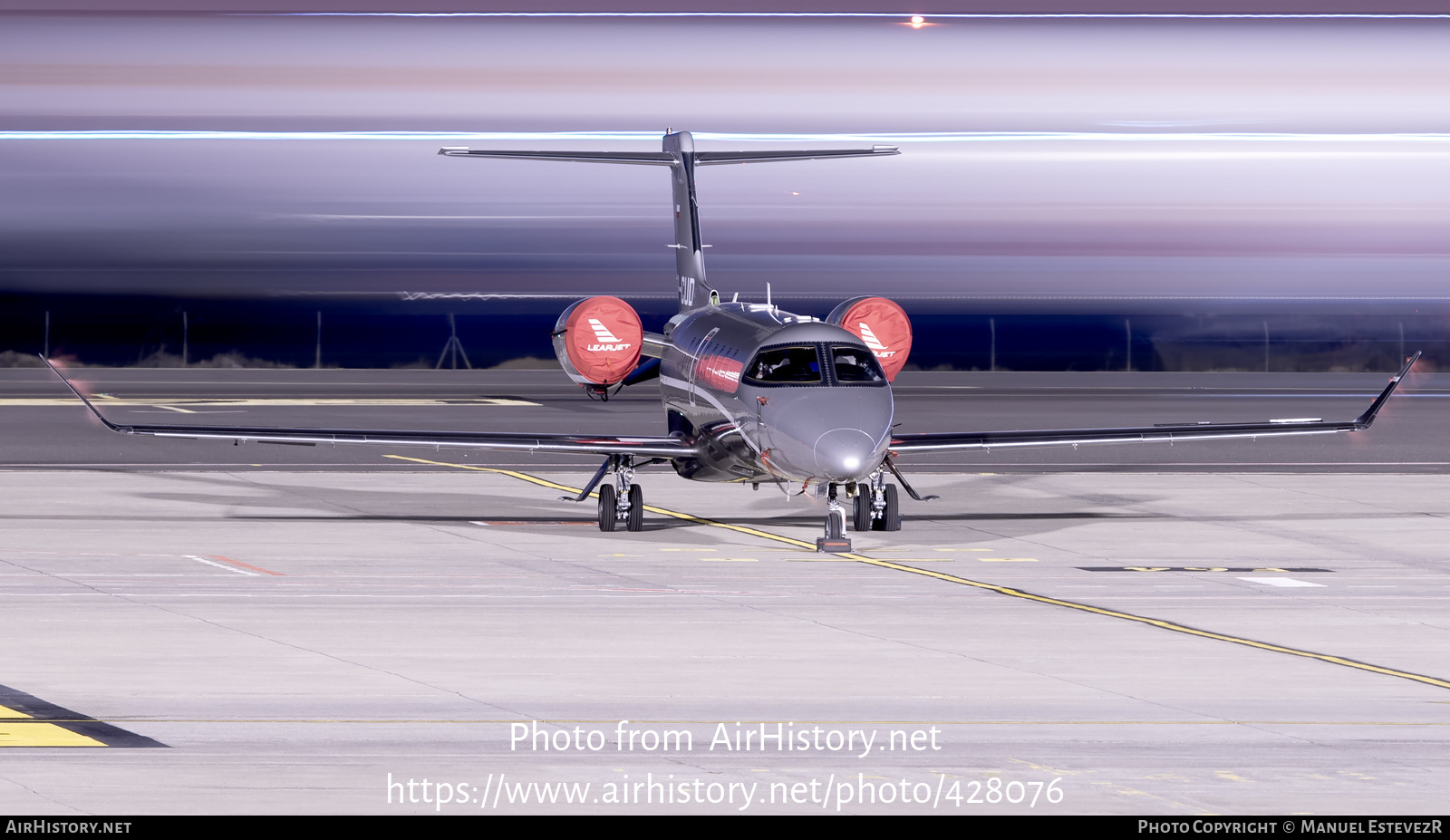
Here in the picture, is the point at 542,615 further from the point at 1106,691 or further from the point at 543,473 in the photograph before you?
the point at 543,473

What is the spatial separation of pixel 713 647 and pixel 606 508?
9.14 meters

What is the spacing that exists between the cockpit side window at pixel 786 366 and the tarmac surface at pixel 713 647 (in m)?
2.14

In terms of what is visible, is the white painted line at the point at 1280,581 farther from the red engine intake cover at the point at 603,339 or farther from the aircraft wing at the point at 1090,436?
the red engine intake cover at the point at 603,339

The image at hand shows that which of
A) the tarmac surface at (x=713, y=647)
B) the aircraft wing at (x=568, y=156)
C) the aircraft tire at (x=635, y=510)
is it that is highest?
the aircraft wing at (x=568, y=156)

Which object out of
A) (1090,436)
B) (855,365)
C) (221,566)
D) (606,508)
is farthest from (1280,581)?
(221,566)

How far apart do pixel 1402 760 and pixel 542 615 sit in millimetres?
8519

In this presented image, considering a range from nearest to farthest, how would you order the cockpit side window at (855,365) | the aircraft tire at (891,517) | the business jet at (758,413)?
the business jet at (758,413)
the cockpit side window at (855,365)
the aircraft tire at (891,517)

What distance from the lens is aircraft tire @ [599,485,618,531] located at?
82.7ft

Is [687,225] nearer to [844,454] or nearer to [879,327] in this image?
[879,327]

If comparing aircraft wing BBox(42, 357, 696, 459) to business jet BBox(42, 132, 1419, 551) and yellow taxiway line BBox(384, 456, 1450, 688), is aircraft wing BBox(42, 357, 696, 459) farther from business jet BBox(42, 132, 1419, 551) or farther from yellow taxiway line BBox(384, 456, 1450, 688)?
yellow taxiway line BBox(384, 456, 1450, 688)

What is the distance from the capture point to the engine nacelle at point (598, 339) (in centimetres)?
2758

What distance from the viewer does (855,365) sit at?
2338 centimetres

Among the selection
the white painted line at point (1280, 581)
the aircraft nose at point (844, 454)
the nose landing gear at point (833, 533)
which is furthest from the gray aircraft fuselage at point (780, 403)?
the white painted line at point (1280, 581)
